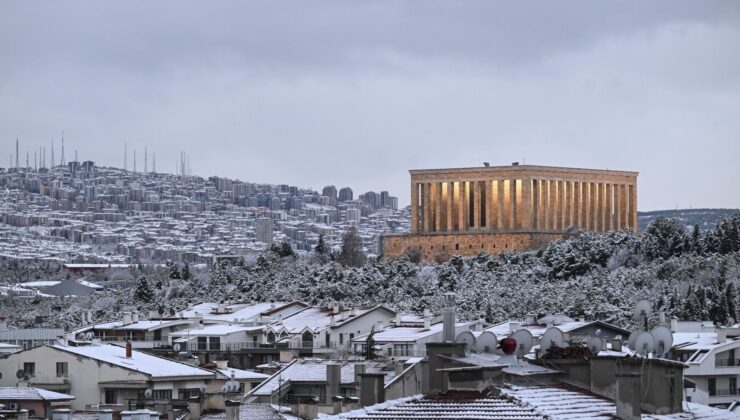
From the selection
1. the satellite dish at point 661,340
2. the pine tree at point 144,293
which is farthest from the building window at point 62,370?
the pine tree at point 144,293

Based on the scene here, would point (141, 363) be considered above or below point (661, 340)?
below

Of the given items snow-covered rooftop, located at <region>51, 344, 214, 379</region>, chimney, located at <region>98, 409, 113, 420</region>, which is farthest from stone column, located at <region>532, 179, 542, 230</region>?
chimney, located at <region>98, 409, 113, 420</region>

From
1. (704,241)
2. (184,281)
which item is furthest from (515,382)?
(184,281)

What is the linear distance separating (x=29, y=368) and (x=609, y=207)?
10622cm

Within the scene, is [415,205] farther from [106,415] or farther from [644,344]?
[644,344]

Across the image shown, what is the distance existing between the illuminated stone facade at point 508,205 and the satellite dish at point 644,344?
115m

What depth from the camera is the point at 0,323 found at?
329 feet

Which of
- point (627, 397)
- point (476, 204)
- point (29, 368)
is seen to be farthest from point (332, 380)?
point (476, 204)

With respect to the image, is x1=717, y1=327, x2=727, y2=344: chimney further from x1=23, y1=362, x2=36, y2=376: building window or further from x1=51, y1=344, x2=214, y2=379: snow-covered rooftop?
x1=23, y1=362, x2=36, y2=376: building window

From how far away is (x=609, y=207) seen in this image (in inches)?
6688

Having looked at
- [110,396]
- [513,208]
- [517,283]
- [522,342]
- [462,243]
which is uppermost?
[513,208]

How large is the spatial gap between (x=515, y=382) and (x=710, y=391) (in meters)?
35.8

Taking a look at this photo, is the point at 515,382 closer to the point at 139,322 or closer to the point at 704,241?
the point at 139,322

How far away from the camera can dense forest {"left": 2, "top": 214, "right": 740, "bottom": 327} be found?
4109 inches
